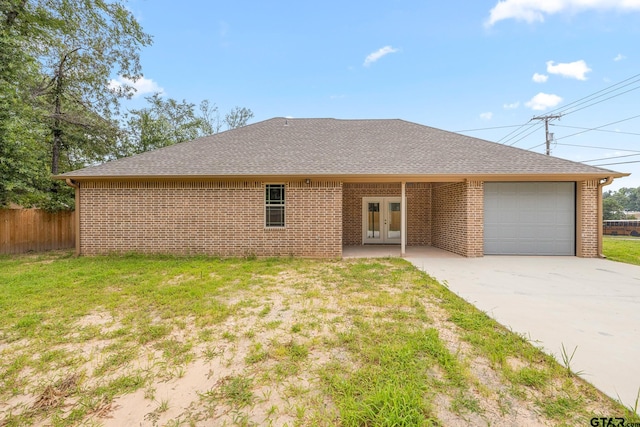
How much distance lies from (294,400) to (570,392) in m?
2.31

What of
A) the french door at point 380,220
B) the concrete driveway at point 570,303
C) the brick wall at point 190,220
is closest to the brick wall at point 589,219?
the concrete driveway at point 570,303

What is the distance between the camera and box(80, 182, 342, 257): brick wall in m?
8.45

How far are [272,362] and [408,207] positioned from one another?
9905 mm

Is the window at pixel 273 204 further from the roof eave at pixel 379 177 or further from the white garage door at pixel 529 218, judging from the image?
the white garage door at pixel 529 218

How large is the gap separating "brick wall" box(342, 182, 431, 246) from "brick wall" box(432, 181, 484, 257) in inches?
40.8

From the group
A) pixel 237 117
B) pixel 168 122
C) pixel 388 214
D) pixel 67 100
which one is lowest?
pixel 388 214

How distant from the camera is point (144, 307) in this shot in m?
4.20

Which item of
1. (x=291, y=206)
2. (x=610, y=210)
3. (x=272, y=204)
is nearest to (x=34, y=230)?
(x=272, y=204)

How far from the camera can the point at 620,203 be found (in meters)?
59.6

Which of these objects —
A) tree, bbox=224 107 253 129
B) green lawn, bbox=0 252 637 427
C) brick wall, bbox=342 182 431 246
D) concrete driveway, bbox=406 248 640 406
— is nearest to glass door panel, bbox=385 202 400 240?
brick wall, bbox=342 182 431 246

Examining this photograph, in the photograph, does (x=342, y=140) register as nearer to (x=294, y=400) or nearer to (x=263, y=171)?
(x=263, y=171)

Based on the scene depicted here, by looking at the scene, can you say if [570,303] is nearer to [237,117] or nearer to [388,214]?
[388,214]

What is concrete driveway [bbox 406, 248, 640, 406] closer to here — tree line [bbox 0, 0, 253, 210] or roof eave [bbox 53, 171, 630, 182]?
roof eave [bbox 53, 171, 630, 182]

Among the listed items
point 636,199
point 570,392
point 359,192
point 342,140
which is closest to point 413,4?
point 342,140
